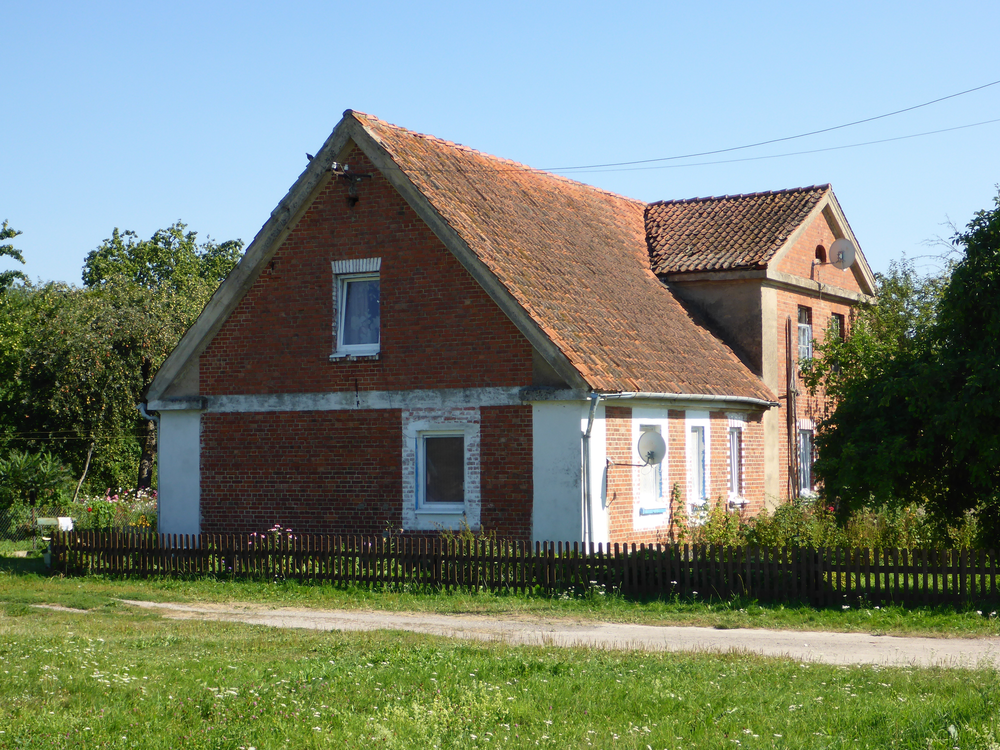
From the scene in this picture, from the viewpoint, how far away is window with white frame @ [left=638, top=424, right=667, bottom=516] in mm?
19250

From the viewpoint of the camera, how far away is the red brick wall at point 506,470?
703 inches

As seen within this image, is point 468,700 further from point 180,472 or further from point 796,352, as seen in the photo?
point 796,352

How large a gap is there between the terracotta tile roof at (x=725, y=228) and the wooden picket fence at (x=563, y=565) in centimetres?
948

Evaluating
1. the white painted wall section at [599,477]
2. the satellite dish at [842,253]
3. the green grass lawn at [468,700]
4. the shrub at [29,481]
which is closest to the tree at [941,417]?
the white painted wall section at [599,477]

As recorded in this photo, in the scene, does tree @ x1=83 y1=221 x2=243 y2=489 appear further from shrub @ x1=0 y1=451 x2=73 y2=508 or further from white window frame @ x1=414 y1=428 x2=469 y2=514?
white window frame @ x1=414 y1=428 x2=469 y2=514

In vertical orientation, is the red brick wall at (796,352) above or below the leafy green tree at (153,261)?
below

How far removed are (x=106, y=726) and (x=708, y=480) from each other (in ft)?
49.6

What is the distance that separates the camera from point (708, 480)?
21391mm

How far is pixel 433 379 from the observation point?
61.7 ft

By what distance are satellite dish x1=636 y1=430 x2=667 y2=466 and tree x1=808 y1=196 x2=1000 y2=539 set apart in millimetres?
2722

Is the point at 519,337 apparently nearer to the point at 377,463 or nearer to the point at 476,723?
the point at 377,463

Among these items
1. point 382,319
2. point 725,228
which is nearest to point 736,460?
point 725,228

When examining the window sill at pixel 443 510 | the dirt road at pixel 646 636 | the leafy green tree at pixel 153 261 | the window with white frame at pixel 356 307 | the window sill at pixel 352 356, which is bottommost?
the dirt road at pixel 646 636

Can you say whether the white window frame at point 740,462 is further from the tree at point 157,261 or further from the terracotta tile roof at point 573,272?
the tree at point 157,261
